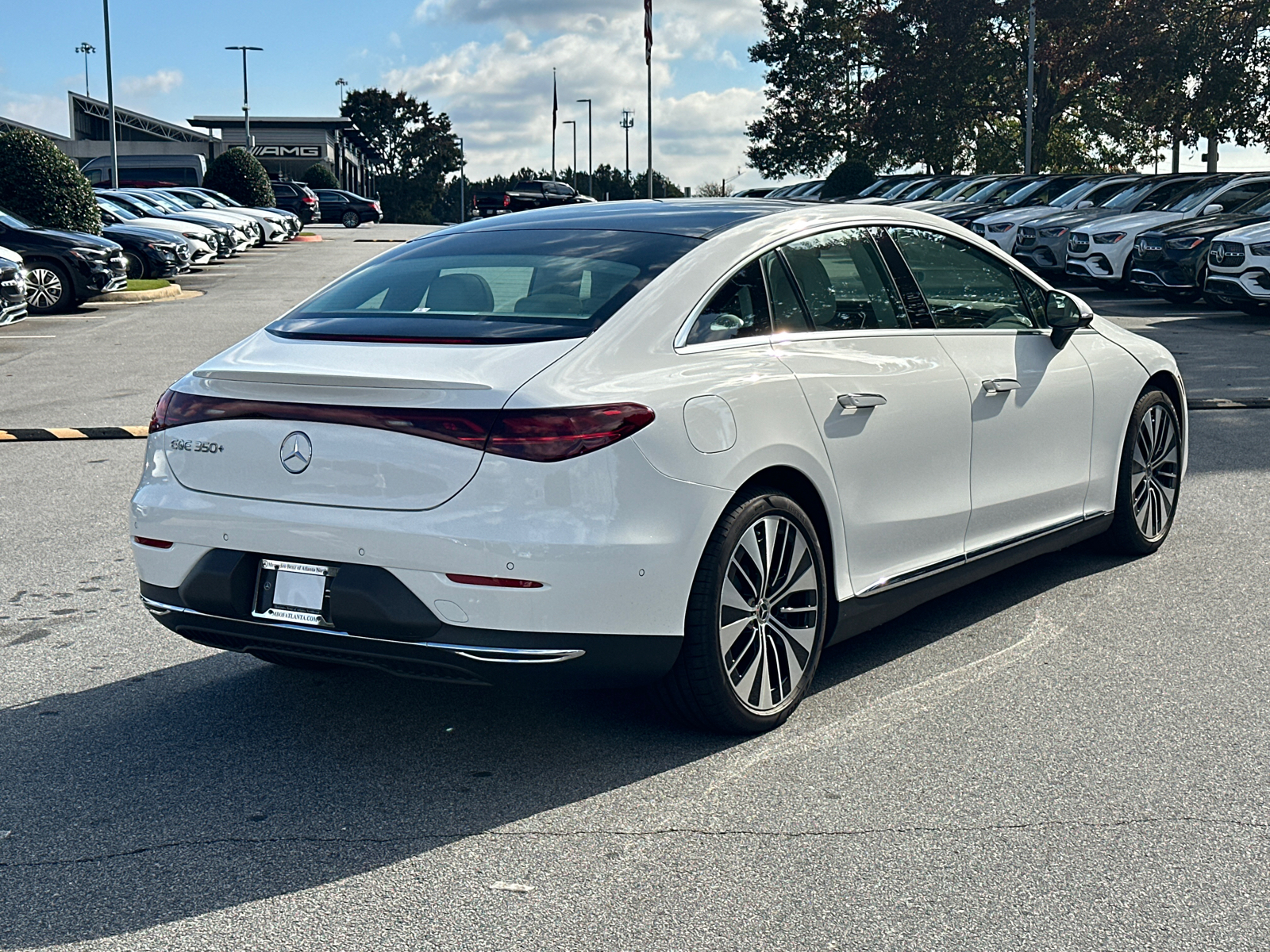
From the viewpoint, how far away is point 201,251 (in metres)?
30.6

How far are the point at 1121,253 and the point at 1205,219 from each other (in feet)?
6.60

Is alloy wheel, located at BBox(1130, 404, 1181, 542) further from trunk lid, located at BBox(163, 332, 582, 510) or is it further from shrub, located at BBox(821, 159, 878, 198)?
shrub, located at BBox(821, 159, 878, 198)

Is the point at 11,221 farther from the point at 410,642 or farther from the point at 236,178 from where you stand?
the point at 236,178

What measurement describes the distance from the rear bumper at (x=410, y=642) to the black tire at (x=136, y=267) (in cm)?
2387

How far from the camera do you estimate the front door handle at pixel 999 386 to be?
5605 millimetres

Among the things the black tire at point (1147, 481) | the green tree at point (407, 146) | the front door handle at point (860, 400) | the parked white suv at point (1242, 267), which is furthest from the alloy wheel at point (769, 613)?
the green tree at point (407, 146)

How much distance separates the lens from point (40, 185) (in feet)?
80.9

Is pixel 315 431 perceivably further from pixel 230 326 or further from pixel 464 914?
pixel 230 326

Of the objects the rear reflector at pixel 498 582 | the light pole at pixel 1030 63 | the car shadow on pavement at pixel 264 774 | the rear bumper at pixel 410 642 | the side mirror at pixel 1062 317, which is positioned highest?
the light pole at pixel 1030 63

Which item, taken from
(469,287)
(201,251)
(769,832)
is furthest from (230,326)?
(769,832)

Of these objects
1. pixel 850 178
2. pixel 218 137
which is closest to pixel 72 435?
pixel 850 178

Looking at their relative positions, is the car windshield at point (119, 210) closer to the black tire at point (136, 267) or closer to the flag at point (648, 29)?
the black tire at point (136, 267)

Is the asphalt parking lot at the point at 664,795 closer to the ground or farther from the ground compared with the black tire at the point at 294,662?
closer to the ground

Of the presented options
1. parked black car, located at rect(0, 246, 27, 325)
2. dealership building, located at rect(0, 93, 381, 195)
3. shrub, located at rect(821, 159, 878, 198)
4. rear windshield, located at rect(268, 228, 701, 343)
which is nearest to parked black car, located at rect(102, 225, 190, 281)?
parked black car, located at rect(0, 246, 27, 325)
